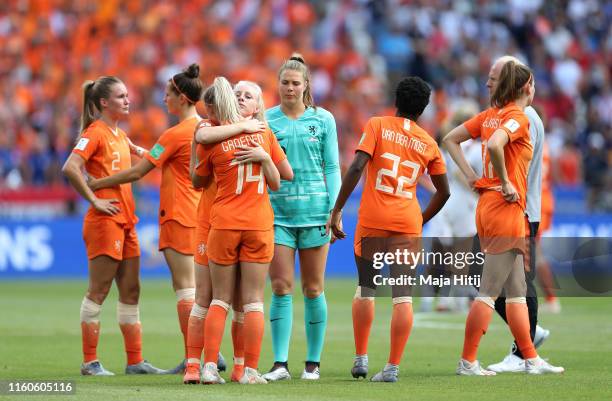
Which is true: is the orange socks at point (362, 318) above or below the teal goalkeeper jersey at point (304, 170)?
below

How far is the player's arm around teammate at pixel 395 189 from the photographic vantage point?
375 inches

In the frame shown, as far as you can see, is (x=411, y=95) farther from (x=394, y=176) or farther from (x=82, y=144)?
(x=82, y=144)

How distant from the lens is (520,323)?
9.81 metres

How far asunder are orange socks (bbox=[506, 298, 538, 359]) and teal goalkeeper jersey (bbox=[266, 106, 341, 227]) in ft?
5.37

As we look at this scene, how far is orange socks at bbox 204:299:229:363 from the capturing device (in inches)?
365

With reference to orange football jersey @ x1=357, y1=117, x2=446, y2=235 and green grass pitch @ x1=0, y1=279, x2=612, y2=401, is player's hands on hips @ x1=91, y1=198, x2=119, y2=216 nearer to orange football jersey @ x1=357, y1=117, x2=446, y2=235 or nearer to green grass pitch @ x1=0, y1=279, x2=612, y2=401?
green grass pitch @ x1=0, y1=279, x2=612, y2=401

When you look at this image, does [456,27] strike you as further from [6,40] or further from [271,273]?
[271,273]

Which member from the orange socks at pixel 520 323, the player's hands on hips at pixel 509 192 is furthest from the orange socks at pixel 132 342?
the player's hands on hips at pixel 509 192

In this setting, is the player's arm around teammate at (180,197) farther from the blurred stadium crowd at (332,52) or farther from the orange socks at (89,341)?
the blurred stadium crowd at (332,52)

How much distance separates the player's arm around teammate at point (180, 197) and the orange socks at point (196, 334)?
3.73ft

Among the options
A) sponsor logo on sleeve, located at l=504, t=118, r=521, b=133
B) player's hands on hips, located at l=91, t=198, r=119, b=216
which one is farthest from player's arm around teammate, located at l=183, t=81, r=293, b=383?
sponsor logo on sleeve, located at l=504, t=118, r=521, b=133

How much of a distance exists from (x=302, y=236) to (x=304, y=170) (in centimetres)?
53

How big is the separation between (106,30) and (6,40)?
7.52 feet

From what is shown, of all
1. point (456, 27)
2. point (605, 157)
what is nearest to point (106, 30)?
point (456, 27)
